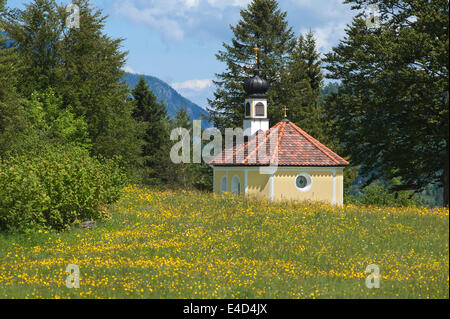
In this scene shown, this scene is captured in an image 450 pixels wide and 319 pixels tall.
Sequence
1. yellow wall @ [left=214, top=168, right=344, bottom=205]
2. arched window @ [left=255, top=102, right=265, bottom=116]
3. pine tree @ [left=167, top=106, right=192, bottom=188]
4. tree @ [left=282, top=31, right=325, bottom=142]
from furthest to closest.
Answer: pine tree @ [left=167, top=106, right=192, bottom=188]
tree @ [left=282, top=31, right=325, bottom=142]
arched window @ [left=255, top=102, right=265, bottom=116]
yellow wall @ [left=214, top=168, right=344, bottom=205]

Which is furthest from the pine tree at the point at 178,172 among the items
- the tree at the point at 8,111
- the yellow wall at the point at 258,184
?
the yellow wall at the point at 258,184

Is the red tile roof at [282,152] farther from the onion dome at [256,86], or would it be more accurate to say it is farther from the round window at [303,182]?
the onion dome at [256,86]

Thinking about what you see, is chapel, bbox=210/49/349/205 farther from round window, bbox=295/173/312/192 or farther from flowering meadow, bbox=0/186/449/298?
flowering meadow, bbox=0/186/449/298

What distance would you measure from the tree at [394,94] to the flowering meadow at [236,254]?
727 centimetres

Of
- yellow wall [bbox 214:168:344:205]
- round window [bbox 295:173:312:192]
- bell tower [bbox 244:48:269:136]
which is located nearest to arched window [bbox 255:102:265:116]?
bell tower [bbox 244:48:269:136]

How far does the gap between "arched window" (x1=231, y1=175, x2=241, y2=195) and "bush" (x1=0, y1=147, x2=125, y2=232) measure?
33.2ft

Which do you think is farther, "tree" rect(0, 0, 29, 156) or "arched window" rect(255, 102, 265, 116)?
"arched window" rect(255, 102, 265, 116)

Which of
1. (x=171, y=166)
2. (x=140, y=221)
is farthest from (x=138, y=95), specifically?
(x=140, y=221)

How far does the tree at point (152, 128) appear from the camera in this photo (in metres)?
64.0

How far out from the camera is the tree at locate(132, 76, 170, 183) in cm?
6397

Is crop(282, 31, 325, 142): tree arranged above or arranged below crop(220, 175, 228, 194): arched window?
above

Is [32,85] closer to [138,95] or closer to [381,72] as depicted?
[138,95]

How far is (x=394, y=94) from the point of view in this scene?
27844 mm
